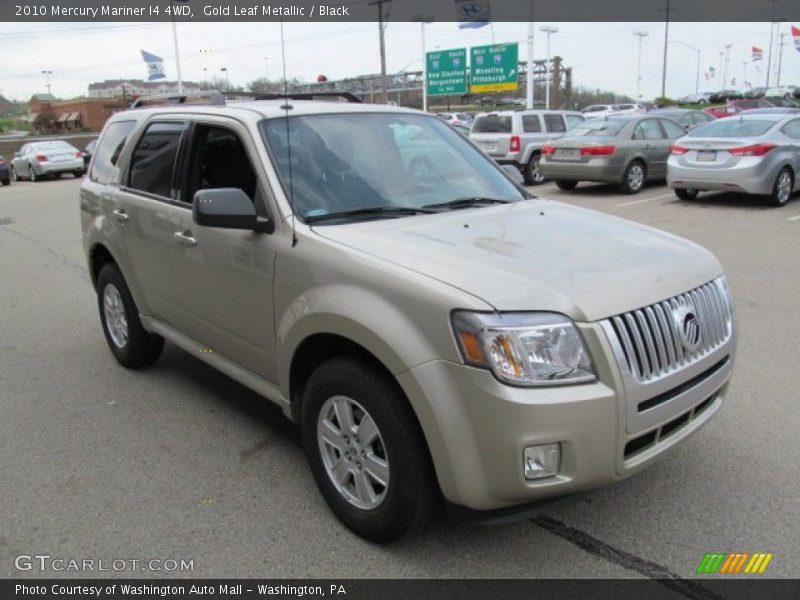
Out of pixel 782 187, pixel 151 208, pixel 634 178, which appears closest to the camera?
pixel 151 208

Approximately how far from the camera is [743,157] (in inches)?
460

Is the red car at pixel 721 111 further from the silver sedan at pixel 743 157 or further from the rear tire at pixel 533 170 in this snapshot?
the silver sedan at pixel 743 157

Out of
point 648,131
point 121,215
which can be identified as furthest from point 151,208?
point 648,131

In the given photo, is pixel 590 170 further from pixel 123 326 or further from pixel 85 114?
pixel 85 114

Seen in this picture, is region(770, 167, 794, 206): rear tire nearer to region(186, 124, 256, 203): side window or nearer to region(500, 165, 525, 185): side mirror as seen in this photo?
region(500, 165, 525, 185): side mirror

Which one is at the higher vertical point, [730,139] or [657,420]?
[730,139]

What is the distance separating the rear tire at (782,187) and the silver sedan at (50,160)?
23.5 m

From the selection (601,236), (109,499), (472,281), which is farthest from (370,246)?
(109,499)

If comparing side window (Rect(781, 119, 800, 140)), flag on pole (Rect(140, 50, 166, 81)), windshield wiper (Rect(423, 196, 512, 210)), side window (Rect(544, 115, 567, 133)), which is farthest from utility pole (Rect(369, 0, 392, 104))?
windshield wiper (Rect(423, 196, 512, 210))

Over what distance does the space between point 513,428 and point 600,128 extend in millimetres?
13374

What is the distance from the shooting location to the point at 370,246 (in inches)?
115

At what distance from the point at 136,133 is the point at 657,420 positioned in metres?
3.93
